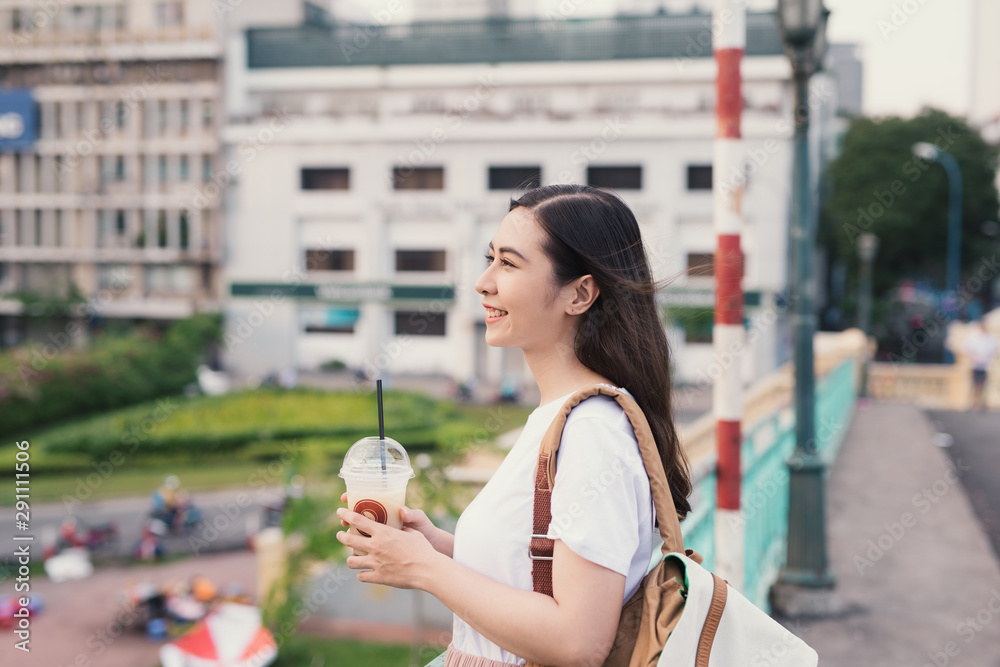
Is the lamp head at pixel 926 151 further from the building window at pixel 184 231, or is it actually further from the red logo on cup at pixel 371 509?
the red logo on cup at pixel 371 509

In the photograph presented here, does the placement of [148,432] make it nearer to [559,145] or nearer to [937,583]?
[559,145]

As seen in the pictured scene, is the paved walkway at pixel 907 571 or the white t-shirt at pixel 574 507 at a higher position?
the white t-shirt at pixel 574 507

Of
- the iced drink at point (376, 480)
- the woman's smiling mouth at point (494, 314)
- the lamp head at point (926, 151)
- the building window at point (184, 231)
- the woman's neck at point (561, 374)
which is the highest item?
the lamp head at point (926, 151)

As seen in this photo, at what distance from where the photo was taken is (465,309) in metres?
34.0

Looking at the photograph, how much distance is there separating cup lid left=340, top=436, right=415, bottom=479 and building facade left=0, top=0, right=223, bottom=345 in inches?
1428

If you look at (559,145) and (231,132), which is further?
(231,132)

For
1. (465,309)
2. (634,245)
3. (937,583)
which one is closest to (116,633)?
(937,583)

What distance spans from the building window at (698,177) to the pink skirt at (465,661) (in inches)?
1272

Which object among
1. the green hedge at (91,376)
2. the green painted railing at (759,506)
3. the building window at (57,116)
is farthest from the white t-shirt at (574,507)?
the building window at (57,116)

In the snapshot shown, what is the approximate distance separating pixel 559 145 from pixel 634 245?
107ft

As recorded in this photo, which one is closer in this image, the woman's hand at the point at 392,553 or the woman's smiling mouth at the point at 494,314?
the woman's hand at the point at 392,553

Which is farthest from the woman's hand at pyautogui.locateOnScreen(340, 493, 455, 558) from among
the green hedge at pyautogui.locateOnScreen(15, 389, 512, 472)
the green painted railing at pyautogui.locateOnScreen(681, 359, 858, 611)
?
the green hedge at pyautogui.locateOnScreen(15, 389, 512, 472)

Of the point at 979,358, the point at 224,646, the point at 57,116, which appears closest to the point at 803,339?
the point at 224,646

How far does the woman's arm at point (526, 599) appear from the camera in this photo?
1.38 metres
